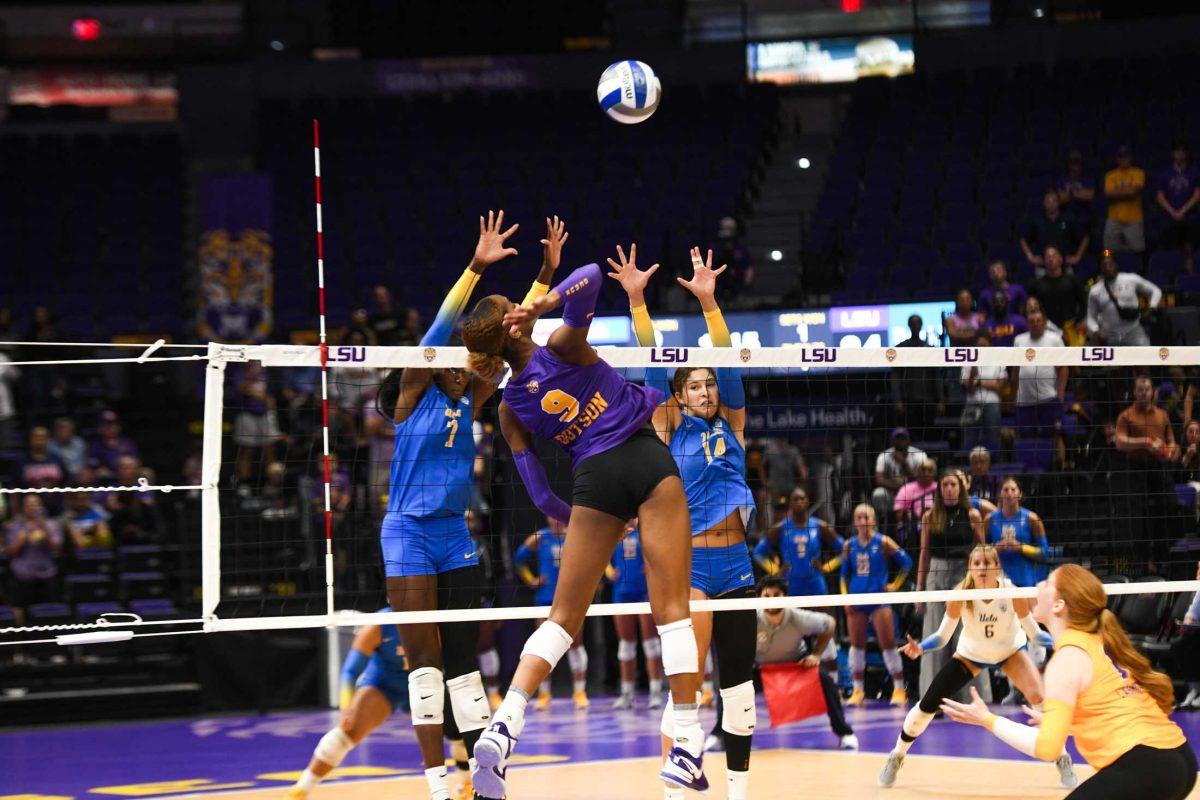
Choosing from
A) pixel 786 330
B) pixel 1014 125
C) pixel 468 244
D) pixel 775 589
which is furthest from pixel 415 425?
pixel 1014 125

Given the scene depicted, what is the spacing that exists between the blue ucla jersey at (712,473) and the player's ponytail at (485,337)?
175cm

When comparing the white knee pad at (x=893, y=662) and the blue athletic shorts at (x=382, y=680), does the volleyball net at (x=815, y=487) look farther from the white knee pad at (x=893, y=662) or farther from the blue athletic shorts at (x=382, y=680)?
the blue athletic shorts at (x=382, y=680)

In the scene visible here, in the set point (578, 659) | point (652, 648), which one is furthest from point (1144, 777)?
point (578, 659)

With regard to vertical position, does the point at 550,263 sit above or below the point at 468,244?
below

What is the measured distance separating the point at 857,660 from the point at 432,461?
738 centimetres

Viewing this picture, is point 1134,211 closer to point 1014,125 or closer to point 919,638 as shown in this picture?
point 1014,125

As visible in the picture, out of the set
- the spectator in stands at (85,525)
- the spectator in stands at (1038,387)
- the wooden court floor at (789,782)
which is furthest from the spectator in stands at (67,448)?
the spectator in stands at (1038,387)

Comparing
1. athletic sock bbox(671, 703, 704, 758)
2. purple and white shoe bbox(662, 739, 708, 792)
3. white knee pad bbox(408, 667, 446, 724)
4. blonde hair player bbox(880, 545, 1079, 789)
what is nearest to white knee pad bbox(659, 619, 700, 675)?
athletic sock bbox(671, 703, 704, 758)

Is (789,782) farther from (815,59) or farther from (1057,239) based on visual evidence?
(815,59)

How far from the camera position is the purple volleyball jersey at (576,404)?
6.21 meters

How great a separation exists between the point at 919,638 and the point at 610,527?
7955 mm

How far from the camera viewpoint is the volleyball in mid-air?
8.65 metres

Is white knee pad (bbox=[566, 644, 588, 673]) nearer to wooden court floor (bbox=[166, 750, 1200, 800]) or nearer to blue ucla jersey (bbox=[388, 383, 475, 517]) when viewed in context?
wooden court floor (bbox=[166, 750, 1200, 800])

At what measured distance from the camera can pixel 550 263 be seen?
22.7ft
